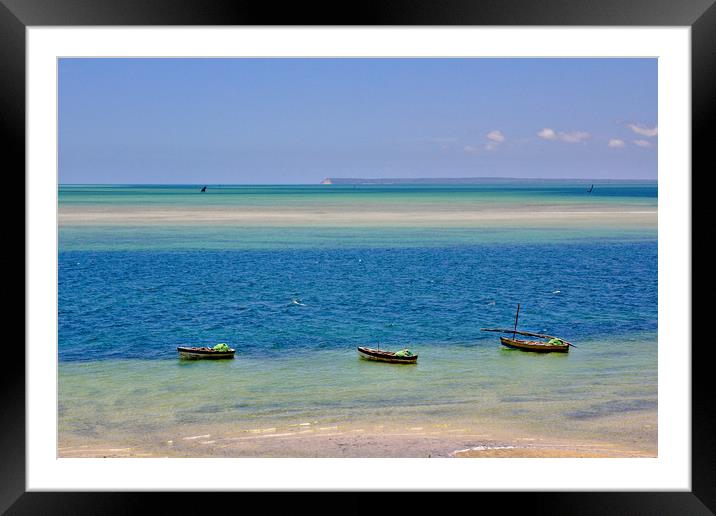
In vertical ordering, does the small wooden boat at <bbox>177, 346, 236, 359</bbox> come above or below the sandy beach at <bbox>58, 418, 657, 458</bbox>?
above

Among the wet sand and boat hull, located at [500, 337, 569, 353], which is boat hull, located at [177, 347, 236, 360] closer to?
the wet sand

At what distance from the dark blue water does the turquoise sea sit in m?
0.07

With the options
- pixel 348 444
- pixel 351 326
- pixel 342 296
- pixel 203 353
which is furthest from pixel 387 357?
pixel 342 296

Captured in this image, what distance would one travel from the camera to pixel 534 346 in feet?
38.5

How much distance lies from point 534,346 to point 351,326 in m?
4.60

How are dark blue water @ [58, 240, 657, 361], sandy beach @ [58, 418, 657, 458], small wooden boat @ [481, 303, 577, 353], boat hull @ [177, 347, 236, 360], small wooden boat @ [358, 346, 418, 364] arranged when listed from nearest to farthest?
1. sandy beach @ [58, 418, 657, 458]
2. small wooden boat @ [358, 346, 418, 364]
3. boat hull @ [177, 347, 236, 360]
4. small wooden boat @ [481, 303, 577, 353]
5. dark blue water @ [58, 240, 657, 361]

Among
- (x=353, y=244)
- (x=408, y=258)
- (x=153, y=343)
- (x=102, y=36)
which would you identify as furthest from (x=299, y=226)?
(x=102, y=36)

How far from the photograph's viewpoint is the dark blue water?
46.1 ft

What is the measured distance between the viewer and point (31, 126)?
2.66 m

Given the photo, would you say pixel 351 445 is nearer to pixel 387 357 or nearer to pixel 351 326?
pixel 387 357

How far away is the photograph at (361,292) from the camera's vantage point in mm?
7777

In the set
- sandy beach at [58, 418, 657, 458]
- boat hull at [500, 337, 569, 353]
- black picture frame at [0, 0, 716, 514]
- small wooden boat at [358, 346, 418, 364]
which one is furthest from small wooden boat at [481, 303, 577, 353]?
black picture frame at [0, 0, 716, 514]

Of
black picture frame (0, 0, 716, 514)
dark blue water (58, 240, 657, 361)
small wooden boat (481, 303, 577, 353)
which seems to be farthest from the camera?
dark blue water (58, 240, 657, 361)

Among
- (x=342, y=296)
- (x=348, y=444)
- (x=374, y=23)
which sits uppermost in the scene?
(x=374, y=23)
